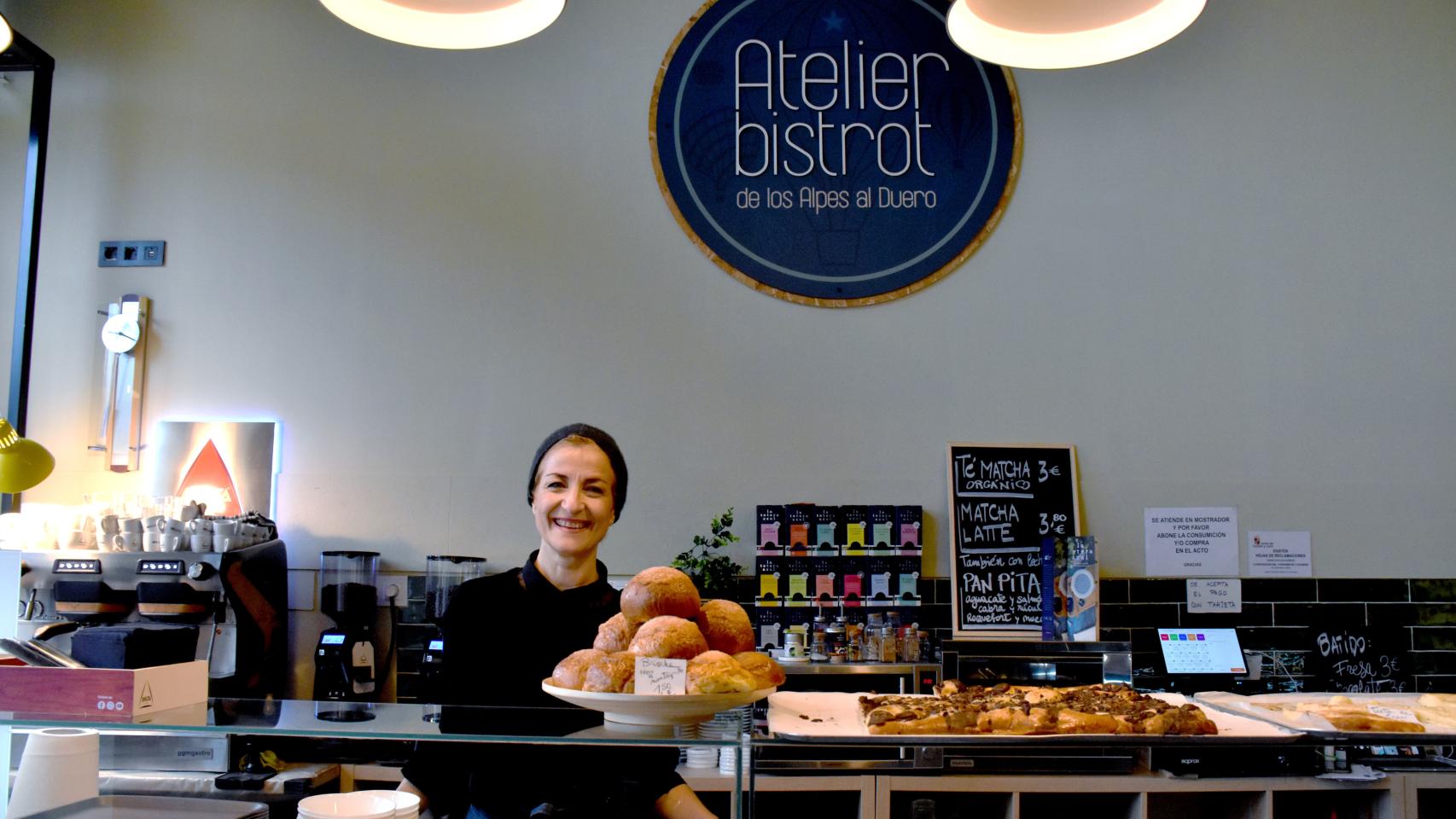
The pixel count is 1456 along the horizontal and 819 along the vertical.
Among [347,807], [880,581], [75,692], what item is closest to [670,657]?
[347,807]

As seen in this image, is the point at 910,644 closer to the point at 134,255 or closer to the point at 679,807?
the point at 679,807

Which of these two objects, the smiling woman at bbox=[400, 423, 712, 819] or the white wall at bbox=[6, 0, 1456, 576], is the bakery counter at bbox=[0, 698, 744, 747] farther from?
the white wall at bbox=[6, 0, 1456, 576]

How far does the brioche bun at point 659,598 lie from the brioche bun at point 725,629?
A: 0.08 feet

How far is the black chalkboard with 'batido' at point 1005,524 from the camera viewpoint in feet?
13.9

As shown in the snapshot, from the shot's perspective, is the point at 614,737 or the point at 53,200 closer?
the point at 614,737

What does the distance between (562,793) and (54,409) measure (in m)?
4.16

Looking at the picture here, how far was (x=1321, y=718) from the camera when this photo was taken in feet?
6.79

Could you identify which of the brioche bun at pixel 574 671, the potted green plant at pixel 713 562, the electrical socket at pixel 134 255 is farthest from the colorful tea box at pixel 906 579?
the electrical socket at pixel 134 255

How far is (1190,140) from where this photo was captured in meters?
4.55

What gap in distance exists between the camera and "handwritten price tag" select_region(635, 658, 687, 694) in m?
1.38

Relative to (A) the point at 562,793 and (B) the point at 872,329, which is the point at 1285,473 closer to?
(B) the point at 872,329

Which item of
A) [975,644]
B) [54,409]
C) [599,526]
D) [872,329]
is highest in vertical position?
[872,329]

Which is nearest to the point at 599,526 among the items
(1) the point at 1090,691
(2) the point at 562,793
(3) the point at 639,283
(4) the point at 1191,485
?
(2) the point at 562,793

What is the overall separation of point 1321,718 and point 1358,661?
256cm
